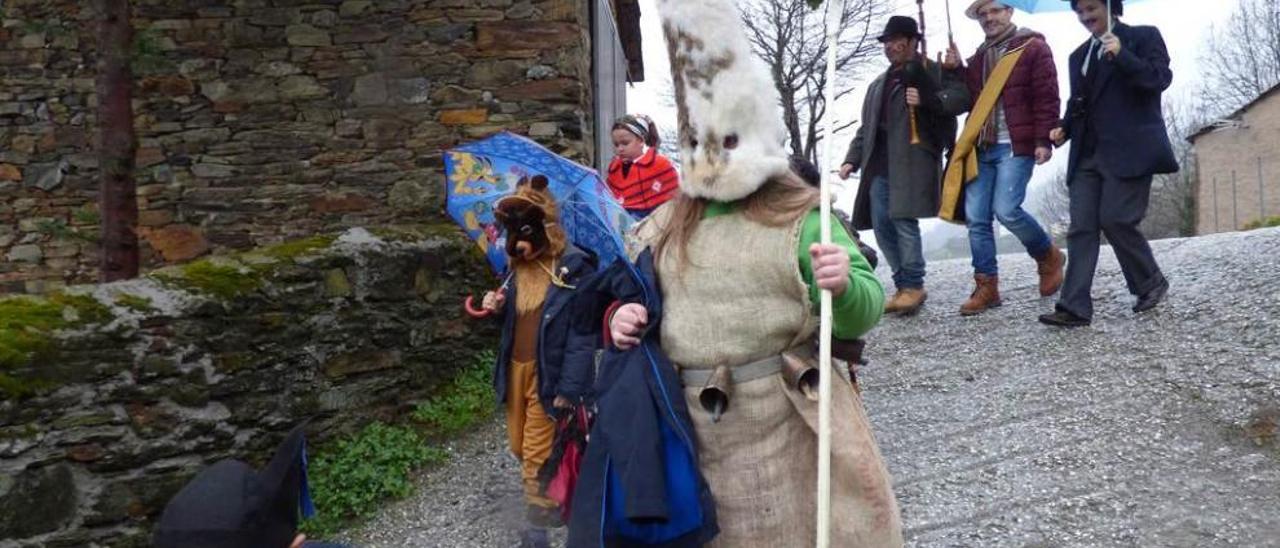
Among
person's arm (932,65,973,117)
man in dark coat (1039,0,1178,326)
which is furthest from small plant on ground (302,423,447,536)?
man in dark coat (1039,0,1178,326)

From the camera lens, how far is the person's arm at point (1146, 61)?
482 cm

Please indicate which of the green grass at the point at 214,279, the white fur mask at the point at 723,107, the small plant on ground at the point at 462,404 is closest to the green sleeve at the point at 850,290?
the white fur mask at the point at 723,107

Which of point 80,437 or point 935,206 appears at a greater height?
point 935,206

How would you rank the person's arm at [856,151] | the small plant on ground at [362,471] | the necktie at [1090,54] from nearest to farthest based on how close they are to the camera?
the small plant on ground at [362,471] < the necktie at [1090,54] < the person's arm at [856,151]

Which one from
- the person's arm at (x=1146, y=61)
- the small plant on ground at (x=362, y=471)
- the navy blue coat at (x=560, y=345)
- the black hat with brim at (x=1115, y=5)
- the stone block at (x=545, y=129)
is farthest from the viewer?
the stone block at (x=545, y=129)

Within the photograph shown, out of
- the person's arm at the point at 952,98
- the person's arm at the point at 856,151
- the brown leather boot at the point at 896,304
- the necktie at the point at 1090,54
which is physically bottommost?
the brown leather boot at the point at 896,304

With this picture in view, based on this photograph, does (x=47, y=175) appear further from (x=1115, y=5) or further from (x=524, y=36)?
(x=1115, y=5)

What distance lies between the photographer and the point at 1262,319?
5027 mm

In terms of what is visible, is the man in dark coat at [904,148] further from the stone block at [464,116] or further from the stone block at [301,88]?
the stone block at [301,88]

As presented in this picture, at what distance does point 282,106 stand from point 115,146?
5.54 ft

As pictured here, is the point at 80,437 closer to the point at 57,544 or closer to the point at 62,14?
the point at 57,544

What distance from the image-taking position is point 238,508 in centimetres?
183

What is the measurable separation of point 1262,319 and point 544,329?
3954 mm

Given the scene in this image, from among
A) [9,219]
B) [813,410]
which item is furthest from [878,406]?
[9,219]
